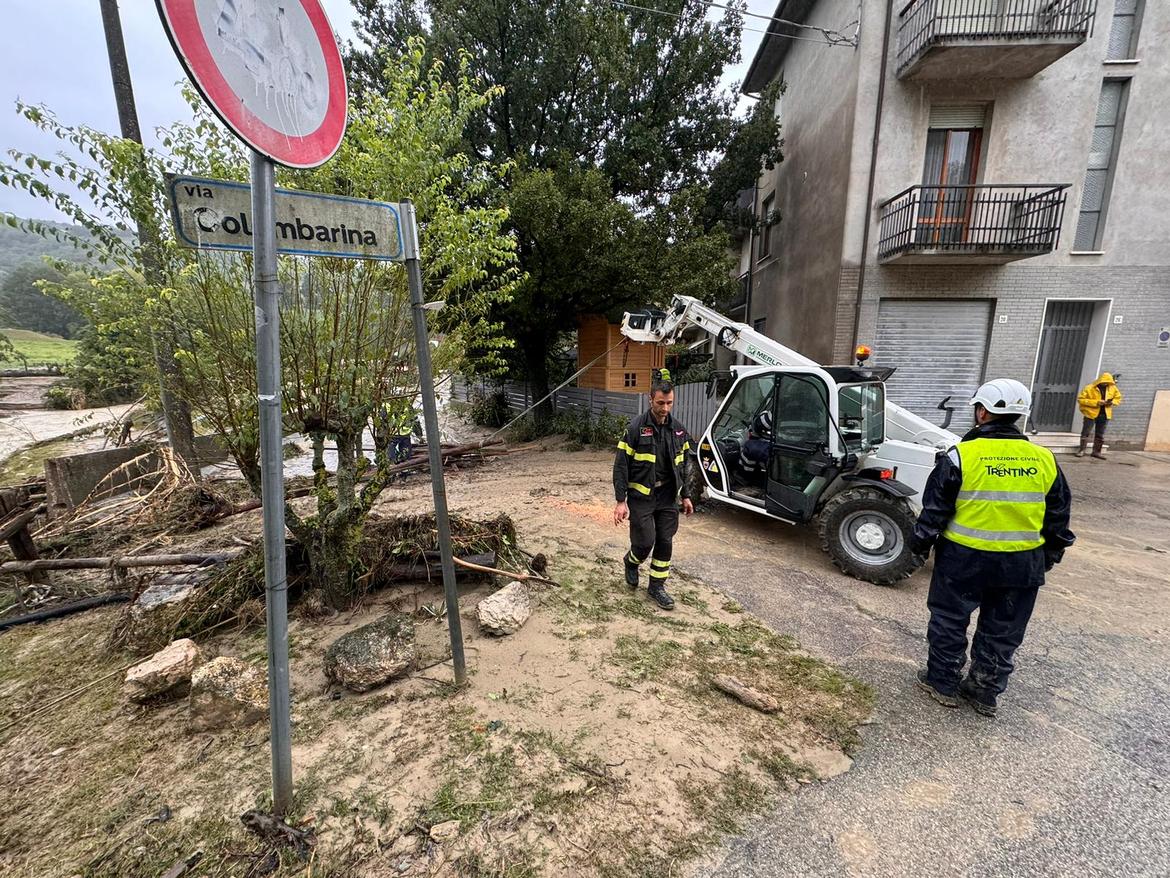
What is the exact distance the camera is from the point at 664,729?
2508 millimetres

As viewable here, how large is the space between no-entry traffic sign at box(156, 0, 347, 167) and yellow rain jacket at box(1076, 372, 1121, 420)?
13053 millimetres

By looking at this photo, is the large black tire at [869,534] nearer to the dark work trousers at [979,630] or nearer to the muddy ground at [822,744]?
the muddy ground at [822,744]

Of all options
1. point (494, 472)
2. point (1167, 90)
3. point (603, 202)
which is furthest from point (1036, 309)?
point (494, 472)

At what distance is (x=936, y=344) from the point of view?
9930 millimetres

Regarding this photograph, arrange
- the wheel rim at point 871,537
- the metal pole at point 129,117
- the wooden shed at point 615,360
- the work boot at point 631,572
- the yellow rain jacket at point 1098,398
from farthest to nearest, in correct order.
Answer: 1. the wooden shed at point 615,360
2. the yellow rain jacket at point 1098,398
3. the metal pole at point 129,117
4. the wheel rim at point 871,537
5. the work boot at point 631,572

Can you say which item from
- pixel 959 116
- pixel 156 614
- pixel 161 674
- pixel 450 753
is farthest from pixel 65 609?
pixel 959 116

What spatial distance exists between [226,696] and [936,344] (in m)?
12.3

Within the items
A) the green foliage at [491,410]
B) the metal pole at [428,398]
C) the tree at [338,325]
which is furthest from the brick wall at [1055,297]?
the metal pole at [428,398]

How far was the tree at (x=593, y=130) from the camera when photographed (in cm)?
914

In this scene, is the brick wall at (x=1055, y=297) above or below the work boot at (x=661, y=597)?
above

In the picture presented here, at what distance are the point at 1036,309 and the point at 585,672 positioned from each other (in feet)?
39.4

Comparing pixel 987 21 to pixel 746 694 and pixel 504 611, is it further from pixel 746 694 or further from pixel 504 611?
pixel 504 611

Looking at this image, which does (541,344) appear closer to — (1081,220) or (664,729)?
(664,729)

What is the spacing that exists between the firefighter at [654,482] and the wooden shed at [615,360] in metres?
8.41
